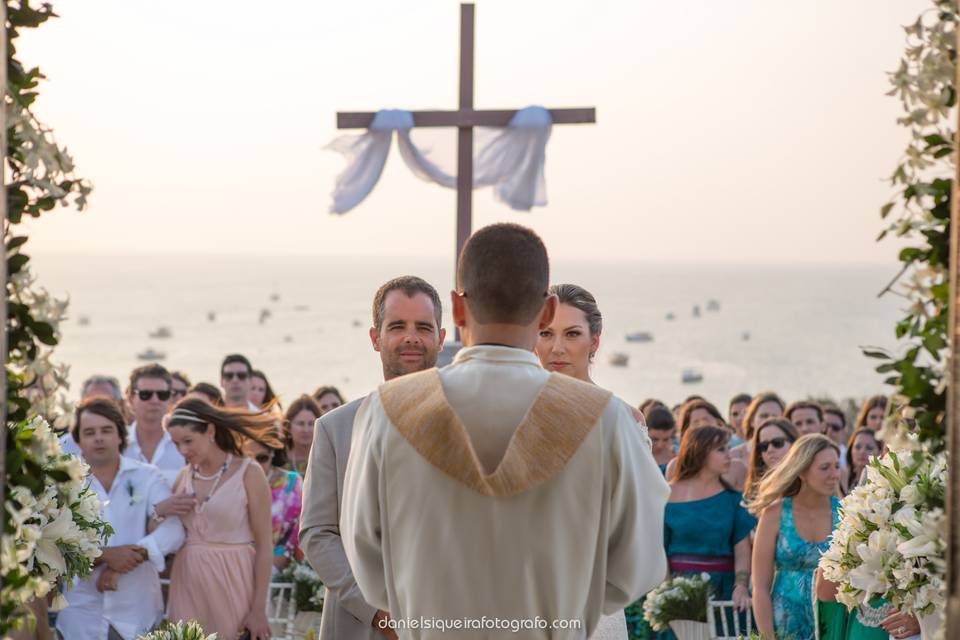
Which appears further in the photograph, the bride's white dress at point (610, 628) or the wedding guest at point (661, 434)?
the wedding guest at point (661, 434)

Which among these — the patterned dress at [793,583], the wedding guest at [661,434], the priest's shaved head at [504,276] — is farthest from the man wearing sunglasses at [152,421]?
the priest's shaved head at [504,276]

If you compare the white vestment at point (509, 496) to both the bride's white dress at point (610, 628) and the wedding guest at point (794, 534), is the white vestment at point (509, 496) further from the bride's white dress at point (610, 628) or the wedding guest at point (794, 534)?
the wedding guest at point (794, 534)

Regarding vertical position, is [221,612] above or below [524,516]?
below

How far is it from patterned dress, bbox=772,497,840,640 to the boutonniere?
3590mm

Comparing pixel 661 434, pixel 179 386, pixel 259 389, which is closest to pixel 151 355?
pixel 259 389

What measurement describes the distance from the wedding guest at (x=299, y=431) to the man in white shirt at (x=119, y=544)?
165 centimetres

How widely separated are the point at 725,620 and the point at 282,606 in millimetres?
2711

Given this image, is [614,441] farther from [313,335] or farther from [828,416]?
[313,335]

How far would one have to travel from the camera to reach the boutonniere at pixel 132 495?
8.12 m

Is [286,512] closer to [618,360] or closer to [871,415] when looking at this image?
[871,415]

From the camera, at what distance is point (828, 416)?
38.2 ft

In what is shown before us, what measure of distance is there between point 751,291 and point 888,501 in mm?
120200

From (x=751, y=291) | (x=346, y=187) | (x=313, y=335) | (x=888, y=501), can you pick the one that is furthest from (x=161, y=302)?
(x=888, y=501)

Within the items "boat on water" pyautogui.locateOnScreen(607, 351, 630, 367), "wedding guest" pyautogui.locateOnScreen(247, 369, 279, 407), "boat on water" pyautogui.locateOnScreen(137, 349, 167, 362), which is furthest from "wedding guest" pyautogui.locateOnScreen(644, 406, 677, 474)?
"boat on water" pyautogui.locateOnScreen(607, 351, 630, 367)
